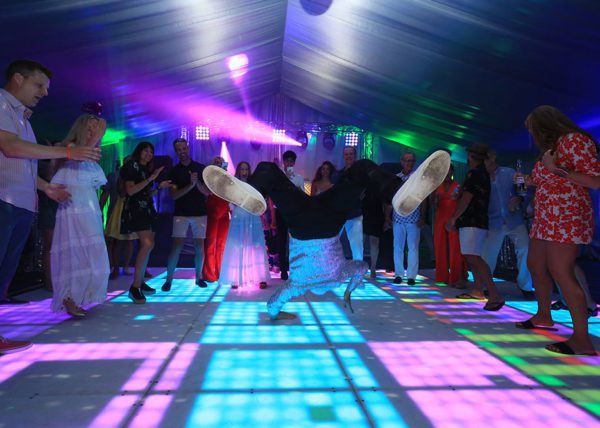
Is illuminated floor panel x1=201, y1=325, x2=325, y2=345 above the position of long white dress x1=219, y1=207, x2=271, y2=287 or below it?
below

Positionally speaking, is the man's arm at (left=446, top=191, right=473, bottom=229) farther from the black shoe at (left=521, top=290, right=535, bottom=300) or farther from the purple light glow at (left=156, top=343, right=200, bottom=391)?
the purple light glow at (left=156, top=343, right=200, bottom=391)

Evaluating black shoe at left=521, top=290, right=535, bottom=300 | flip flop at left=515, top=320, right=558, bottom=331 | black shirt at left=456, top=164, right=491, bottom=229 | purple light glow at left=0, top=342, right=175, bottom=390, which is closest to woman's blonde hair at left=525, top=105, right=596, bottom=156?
black shirt at left=456, top=164, right=491, bottom=229

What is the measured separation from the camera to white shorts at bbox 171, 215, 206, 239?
4254 millimetres

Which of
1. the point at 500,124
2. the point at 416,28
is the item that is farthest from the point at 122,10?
the point at 500,124

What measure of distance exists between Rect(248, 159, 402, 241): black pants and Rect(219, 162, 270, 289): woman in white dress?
180 cm

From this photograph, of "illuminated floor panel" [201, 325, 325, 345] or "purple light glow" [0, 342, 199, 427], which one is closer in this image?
"purple light glow" [0, 342, 199, 427]

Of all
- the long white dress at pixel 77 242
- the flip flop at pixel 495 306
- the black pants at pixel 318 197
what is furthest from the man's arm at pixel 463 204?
the long white dress at pixel 77 242

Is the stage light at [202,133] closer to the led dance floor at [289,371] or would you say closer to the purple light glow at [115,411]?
the led dance floor at [289,371]

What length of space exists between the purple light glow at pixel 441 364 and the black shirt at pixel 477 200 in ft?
4.63

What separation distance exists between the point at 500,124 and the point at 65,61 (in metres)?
5.83

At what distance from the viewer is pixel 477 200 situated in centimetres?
361

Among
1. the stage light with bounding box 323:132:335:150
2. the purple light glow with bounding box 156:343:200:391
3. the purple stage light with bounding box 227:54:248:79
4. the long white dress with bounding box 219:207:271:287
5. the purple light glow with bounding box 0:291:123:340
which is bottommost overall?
the purple light glow with bounding box 156:343:200:391

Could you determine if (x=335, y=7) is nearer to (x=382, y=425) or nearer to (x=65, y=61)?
(x=65, y=61)

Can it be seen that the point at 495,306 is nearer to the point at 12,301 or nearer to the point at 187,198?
the point at 187,198
